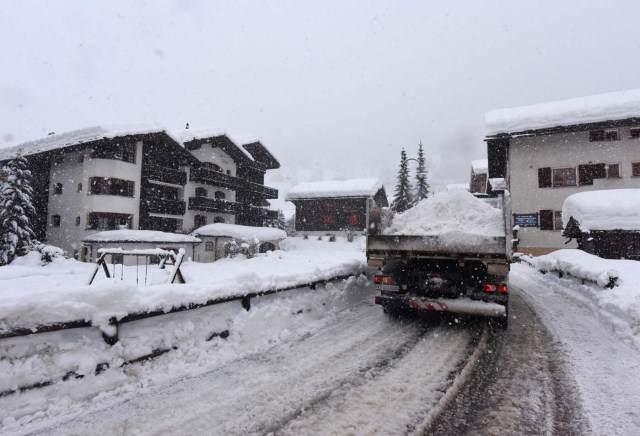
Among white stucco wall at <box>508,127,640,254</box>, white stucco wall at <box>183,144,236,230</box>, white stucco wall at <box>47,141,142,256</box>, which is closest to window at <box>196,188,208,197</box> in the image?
white stucco wall at <box>183,144,236,230</box>

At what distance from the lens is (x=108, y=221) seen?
75.8 feet

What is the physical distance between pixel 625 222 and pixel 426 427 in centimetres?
1475

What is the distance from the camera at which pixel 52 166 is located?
2545 cm

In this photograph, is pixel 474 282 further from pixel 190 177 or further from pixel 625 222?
pixel 190 177

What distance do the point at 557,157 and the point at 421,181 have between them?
32090mm

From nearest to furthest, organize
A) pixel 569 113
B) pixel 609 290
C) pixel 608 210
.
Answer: pixel 609 290, pixel 608 210, pixel 569 113

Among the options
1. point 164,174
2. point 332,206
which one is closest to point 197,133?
point 164,174

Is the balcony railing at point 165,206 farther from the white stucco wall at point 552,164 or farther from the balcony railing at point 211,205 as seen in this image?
the white stucco wall at point 552,164

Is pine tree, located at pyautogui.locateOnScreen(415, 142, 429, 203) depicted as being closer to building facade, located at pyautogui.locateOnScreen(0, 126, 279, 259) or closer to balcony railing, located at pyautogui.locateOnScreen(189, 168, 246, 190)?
balcony railing, located at pyautogui.locateOnScreen(189, 168, 246, 190)

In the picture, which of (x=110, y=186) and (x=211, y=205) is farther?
(x=211, y=205)

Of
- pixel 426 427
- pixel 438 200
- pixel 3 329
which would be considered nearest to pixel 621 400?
pixel 426 427

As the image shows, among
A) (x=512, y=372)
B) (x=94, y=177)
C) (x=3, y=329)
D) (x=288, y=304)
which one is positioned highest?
(x=94, y=177)

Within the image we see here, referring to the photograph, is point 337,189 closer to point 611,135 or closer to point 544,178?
point 544,178

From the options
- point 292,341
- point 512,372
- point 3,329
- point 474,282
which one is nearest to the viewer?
point 3,329
